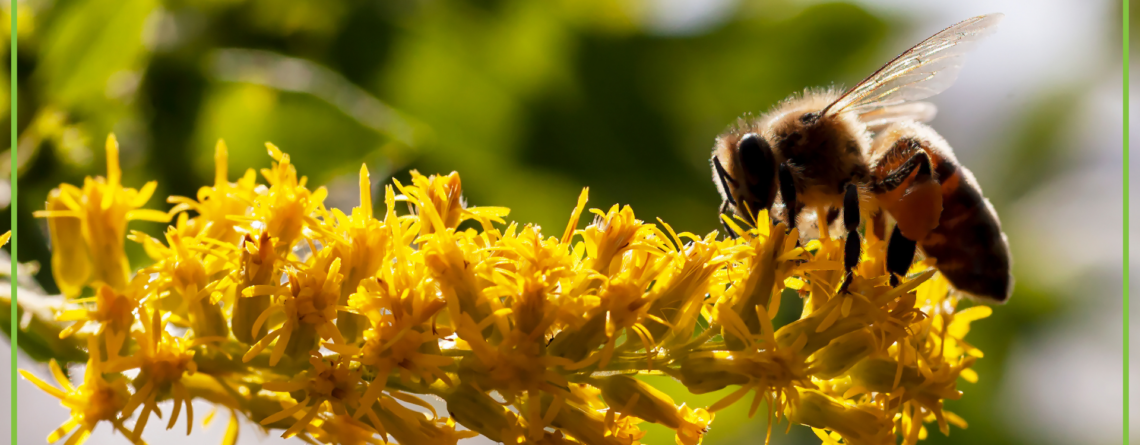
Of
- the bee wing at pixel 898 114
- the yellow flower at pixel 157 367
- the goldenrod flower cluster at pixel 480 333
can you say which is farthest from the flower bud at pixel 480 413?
the bee wing at pixel 898 114

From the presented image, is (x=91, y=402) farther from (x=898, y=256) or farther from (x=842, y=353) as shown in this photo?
(x=898, y=256)

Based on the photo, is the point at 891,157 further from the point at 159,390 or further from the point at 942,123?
the point at 942,123

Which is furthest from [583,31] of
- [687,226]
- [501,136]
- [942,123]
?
Answer: [942,123]

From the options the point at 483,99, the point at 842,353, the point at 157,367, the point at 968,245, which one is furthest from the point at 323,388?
the point at 483,99

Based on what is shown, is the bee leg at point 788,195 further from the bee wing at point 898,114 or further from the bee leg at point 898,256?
the bee wing at point 898,114

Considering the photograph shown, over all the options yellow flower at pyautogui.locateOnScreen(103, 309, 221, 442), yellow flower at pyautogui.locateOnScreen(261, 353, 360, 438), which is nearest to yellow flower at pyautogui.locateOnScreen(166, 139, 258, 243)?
yellow flower at pyautogui.locateOnScreen(103, 309, 221, 442)

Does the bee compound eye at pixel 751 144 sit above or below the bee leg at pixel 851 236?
above
